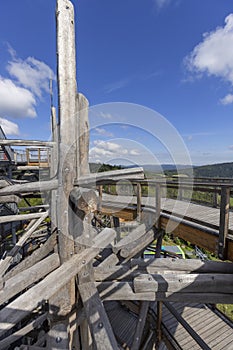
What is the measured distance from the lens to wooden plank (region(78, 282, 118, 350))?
1.71 metres

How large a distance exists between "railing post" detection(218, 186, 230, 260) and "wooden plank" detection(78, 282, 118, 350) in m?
2.17

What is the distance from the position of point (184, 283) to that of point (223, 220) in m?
1.22

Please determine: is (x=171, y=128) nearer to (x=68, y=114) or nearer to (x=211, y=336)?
(x=68, y=114)

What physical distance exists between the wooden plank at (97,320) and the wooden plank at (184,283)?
606 millimetres

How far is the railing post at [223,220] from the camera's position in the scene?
296cm

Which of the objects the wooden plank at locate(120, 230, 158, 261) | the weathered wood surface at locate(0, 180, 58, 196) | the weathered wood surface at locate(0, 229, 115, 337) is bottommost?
the wooden plank at locate(120, 230, 158, 261)

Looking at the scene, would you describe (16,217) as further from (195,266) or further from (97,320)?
(195,266)

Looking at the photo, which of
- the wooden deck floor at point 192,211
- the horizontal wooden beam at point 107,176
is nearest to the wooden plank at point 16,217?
the wooden deck floor at point 192,211

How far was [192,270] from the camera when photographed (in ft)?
9.07

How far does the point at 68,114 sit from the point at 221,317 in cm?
745

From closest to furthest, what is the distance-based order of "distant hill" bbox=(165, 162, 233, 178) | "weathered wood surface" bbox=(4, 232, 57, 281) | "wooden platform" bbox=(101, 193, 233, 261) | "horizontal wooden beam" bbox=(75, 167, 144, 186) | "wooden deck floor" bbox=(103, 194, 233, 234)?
"horizontal wooden beam" bbox=(75, 167, 144, 186) → "weathered wood surface" bbox=(4, 232, 57, 281) → "wooden platform" bbox=(101, 193, 233, 261) → "wooden deck floor" bbox=(103, 194, 233, 234) → "distant hill" bbox=(165, 162, 233, 178)

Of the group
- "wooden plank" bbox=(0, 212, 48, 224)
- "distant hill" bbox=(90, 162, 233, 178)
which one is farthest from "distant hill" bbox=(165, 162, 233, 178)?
"wooden plank" bbox=(0, 212, 48, 224)

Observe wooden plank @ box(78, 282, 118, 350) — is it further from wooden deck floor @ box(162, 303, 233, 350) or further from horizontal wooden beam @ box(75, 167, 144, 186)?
wooden deck floor @ box(162, 303, 233, 350)

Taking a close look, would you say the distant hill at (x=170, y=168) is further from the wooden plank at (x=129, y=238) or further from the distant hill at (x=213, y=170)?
the wooden plank at (x=129, y=238)
